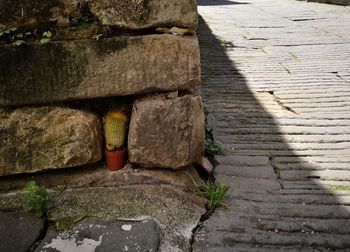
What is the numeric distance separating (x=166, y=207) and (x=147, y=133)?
0.44 metres

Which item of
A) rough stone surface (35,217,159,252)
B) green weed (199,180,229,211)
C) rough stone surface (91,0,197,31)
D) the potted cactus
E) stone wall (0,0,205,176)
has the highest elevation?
rough stone surface (91,0,197,31)

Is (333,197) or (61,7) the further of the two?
(333,197)

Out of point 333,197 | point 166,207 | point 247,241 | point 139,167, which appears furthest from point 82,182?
point 333,197

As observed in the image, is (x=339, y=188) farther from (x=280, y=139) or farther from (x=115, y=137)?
(x=115, y=137)

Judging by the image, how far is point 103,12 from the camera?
213 cm

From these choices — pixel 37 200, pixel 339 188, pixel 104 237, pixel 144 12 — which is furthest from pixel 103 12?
pixel 339 188

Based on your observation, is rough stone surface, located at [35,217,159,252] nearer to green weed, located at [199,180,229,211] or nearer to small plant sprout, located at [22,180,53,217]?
small plant sprout, located at [22,180,53,217]

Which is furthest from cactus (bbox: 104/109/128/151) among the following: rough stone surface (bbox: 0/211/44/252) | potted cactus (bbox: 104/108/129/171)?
rough stone surface (bbox: 0/211/44/252)

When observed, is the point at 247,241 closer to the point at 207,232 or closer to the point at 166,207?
the point at 207,232

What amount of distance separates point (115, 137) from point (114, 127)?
0.21 feet

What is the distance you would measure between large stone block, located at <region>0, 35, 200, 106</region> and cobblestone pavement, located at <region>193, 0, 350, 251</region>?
89 centimetres

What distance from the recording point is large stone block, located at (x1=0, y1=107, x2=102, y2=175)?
7.22 feet

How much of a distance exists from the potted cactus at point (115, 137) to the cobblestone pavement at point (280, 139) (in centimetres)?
66

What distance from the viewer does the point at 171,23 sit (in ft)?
7.25
